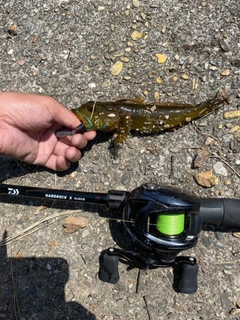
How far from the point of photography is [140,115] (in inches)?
120

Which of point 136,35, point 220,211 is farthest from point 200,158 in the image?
point 136,35

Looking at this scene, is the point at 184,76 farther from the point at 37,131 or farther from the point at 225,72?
the point at 37,131

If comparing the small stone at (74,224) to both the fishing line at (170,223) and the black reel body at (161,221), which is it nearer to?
the black reel body at (161,221)

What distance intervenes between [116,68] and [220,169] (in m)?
1.39

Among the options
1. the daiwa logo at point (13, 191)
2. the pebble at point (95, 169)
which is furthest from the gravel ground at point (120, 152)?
the daiwa logo at point (13, 191)

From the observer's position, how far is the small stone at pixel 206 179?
2.99 meters

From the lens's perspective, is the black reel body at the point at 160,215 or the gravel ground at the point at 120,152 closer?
the black reel body at the point at 160,215

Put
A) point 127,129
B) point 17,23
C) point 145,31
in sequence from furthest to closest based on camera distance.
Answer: point 17,23, point 145,31, point 127,129

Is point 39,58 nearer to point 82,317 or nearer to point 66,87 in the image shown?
point 66,87

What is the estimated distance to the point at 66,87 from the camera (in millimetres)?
3398

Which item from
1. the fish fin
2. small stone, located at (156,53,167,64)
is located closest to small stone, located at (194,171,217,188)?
the fish fin

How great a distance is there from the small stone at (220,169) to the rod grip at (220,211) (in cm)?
48

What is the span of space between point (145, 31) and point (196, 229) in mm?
2062

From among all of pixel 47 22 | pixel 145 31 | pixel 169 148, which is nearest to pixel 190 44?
pixel 145 31
